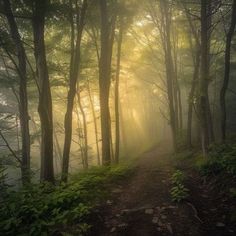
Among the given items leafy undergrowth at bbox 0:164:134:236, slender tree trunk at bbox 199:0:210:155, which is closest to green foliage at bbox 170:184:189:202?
leafy undergrowth at bbox 0:164:134:236

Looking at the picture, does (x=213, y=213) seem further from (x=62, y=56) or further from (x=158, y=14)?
(x=62, y=56)

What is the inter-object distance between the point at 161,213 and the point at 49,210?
2301mm

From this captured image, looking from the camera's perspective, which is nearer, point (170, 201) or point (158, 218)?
point (158, 218)

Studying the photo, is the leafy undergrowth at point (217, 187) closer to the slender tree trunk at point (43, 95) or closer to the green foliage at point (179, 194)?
the green foliage at point (179, 194)

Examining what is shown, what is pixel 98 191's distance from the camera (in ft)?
22.2

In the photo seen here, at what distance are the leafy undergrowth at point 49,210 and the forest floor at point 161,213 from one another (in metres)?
0.38

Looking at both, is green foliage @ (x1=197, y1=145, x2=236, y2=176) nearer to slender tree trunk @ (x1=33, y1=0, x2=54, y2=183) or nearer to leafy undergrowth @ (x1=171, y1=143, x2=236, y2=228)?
leafy undergrowth @ (x1=171, y1=143, x2=236, y2=228)

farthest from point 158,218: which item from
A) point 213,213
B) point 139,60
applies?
point 139,60

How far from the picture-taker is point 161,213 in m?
5.35

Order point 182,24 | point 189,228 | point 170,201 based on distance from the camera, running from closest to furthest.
A: point 189,228, point 170,201, point 182,24

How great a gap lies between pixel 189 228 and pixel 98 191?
2.70 m

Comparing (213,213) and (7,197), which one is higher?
(7,197)

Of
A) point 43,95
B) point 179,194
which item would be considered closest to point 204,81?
point 179,194

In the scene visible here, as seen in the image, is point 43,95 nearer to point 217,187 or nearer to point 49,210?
point 49,210
